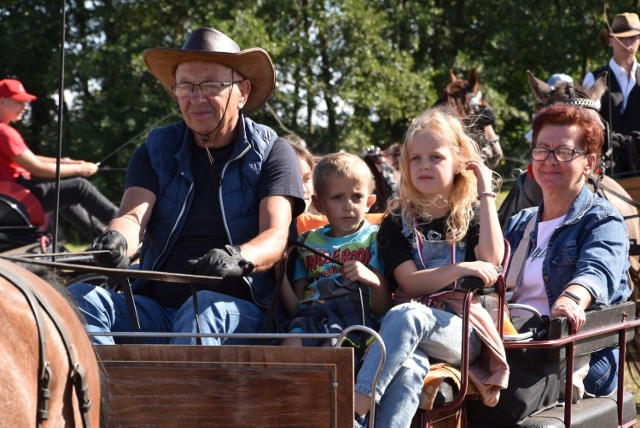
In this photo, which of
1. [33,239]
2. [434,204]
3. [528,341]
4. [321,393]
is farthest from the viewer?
[33,239]

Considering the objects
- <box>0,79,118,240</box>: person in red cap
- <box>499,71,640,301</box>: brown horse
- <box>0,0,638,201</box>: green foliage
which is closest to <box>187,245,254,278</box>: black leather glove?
<box>499,71,640,301</box>: brown horse

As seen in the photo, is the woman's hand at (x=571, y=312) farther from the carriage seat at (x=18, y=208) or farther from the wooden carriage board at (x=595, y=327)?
the carriage seat at (x=18, y=208)

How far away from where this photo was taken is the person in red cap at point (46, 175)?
8.87 m

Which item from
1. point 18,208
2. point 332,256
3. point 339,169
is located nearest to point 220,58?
point 339,169

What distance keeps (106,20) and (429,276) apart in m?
16.0

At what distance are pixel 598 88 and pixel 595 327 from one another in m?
3.63

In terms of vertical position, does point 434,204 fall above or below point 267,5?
below

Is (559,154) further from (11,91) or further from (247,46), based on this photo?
(247,46)

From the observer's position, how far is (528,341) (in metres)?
3.34

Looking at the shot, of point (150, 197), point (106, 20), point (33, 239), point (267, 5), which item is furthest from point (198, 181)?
point (106, 20)

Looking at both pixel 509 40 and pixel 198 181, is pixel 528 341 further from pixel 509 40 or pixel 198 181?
pixel 509 40

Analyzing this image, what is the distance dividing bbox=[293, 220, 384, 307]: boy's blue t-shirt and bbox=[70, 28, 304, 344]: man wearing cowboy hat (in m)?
0.13

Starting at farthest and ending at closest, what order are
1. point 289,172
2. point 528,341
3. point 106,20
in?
point 106,20 < point 289,172 < point 528,341

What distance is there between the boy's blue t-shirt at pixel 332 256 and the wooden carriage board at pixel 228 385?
85cm
